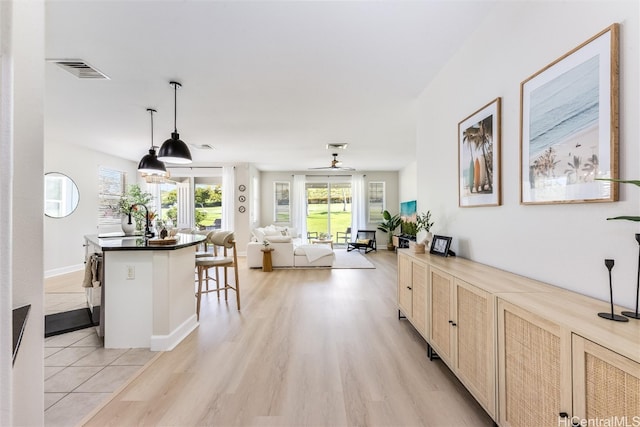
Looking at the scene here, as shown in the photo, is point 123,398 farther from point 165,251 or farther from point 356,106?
point 356,106

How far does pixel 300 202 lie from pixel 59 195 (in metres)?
5.84

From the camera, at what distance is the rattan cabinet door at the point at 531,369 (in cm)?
105

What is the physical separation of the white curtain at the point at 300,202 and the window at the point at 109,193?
4.73 meters

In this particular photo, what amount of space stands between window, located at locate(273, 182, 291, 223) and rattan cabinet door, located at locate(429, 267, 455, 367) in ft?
24.5

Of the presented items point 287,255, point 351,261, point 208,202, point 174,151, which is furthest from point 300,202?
point 174,151

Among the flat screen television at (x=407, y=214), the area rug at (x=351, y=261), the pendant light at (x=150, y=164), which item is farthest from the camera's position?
the flat screen television at (x=407, y=214)

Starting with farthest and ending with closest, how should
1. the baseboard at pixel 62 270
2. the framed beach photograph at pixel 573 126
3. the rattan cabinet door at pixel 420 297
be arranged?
the baseboard at pixel 62 270 → the rattan cabinet door at pixel 420 297 → the framed beach photograph at pixel 573 126

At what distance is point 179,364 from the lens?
2250mm

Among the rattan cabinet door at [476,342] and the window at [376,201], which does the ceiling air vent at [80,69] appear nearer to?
the rattan cabinet door at [476,342]

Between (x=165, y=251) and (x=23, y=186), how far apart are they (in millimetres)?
1821

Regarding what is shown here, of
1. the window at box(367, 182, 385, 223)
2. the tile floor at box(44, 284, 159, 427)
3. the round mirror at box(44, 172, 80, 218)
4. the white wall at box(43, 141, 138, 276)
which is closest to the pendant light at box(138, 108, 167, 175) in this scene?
the tile floor at box(44, 284, 159, 427)

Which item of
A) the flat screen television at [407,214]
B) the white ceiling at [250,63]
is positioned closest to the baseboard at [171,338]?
the white ceiling at [250,63]

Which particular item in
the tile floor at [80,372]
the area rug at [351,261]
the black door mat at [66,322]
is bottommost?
the tile floor at [80,372]

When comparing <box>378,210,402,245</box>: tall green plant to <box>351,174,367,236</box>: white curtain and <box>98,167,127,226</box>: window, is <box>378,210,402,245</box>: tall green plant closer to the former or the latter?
<box>351,174,367,236</box>: white curtain
